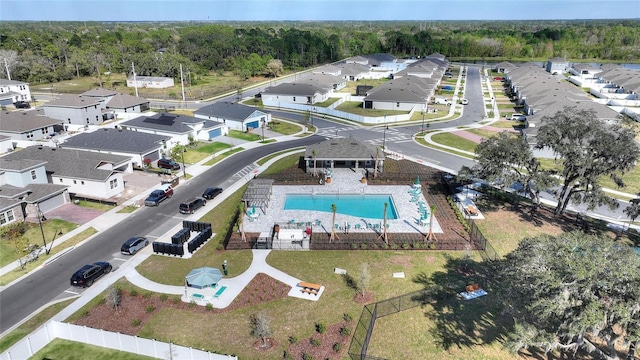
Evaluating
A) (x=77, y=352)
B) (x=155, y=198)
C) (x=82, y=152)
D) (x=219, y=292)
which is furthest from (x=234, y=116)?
(x=77, y=352)

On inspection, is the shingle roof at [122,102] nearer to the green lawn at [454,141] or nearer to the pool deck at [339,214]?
the pool deck at [339,214]

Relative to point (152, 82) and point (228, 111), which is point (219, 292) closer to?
point (228, 111)

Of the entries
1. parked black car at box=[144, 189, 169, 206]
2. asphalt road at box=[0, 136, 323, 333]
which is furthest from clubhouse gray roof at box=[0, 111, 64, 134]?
parked black car at box=[144, 189, 169, 206]

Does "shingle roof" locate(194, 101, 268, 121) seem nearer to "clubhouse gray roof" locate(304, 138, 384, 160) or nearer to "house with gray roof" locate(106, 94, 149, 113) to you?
"house with gray roof" locate(106, 94, 149, 113)

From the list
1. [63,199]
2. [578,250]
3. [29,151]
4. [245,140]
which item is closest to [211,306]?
[578,250]

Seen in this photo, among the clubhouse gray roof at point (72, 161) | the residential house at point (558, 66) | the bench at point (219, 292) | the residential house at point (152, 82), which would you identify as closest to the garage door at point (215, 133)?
the clubhouse gray roof at point (72, 161)

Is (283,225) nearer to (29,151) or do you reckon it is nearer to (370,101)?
(29,151)
